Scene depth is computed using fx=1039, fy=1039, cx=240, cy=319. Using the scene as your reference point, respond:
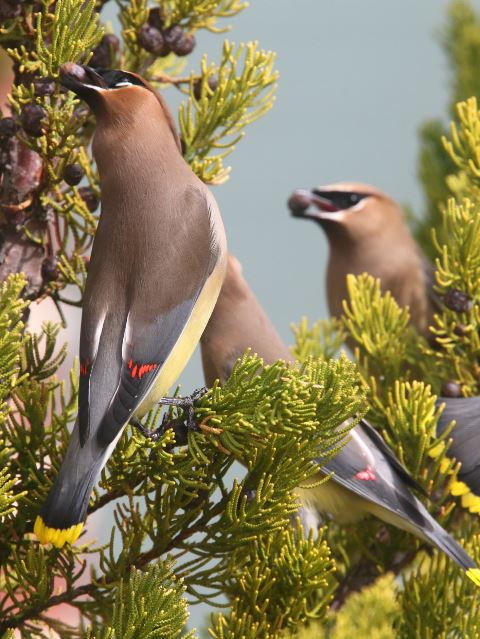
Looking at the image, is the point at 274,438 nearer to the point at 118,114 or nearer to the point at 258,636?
the point at 258,636

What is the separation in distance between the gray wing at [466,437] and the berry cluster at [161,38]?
56cm

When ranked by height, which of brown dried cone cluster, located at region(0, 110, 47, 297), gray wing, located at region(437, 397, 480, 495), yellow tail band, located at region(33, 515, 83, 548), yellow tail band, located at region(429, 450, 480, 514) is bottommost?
yellow tail band, located at region(33, 515, 83, 548)

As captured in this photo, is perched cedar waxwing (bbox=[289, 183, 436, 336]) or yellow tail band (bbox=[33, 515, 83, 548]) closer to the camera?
yellow tail band (bbox=[33, 515, 83, 548])

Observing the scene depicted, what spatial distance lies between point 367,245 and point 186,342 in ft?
4.18

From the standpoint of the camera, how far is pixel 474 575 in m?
1.17


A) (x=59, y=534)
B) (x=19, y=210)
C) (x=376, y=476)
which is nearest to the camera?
(x=59, y=534)

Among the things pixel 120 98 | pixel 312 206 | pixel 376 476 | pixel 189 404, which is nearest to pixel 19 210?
pixel 120 98

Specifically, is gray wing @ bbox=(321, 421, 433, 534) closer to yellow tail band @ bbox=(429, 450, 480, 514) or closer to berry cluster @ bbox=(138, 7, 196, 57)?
yellow tail band @ bbox=(429, 450, 480, 514)

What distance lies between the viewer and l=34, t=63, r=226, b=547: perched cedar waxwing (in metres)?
1.03

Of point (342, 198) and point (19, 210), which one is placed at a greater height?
point (342, 198)

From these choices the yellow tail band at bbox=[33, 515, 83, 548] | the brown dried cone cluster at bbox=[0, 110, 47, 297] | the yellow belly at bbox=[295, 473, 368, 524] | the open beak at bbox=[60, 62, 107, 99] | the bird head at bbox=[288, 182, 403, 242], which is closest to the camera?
the yellow tail band at bbox=[33, 515, 83, 548]

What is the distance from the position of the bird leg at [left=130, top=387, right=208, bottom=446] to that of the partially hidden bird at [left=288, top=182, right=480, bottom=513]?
1.10 m

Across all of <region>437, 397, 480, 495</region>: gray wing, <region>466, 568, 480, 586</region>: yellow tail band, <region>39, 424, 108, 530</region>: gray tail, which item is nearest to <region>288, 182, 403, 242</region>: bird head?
<region>437, 397, 480, 495</region>: gray wing

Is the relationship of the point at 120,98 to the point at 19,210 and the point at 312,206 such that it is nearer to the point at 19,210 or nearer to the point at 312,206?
the point at 19,210
